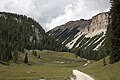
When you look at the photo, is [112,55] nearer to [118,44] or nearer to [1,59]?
[118,44]

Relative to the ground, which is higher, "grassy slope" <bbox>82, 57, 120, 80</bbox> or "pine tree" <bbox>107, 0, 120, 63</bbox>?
"pine tree" <bbox>107, 0, 120, 63</bbox>

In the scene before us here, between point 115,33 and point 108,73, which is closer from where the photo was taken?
point 108,73

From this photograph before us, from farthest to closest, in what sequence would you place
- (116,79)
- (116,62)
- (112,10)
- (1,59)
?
(1,59)
(112,10)
(116,62)
(116,79)

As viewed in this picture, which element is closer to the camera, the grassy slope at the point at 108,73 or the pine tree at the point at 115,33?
the grassy slope at the point at 108,73

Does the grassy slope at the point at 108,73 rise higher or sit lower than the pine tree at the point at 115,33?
lower

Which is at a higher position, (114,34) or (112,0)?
(112,0)

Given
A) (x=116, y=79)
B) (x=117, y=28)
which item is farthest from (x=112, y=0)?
(x=116, y=79)

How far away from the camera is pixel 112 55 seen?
78.2 meters

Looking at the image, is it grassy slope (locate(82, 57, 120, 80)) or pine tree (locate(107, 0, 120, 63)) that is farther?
pine tree (locate(107, 0, 120, 63))

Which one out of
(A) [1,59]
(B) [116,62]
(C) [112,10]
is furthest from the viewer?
(A) [1,59]

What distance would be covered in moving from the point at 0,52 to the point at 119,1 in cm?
13271

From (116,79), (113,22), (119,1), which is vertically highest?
(119,1)

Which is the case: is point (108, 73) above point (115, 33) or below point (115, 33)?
below

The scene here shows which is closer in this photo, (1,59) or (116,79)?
(116,79)
